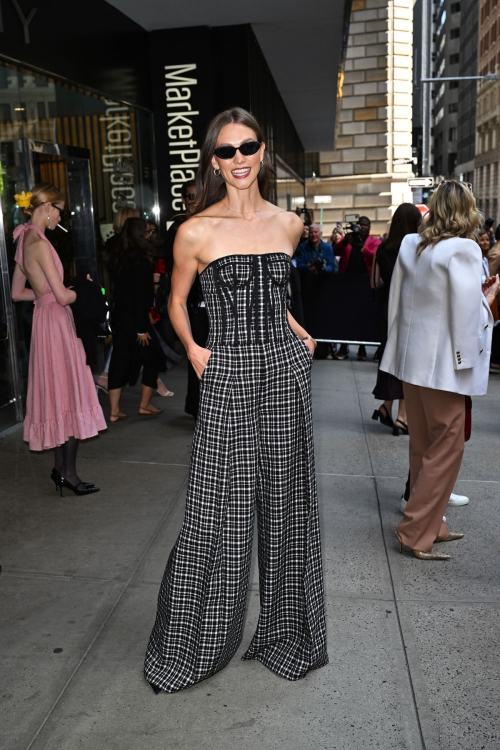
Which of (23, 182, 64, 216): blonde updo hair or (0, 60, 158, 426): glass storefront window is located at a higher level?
(0, 60, 158, 426): glass storefront window

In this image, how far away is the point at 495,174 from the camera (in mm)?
87125

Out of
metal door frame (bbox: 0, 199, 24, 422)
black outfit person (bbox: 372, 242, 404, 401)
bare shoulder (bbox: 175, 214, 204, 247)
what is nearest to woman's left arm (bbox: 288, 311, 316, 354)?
bare shoulder (bbox: 175, 214, 204, 247)

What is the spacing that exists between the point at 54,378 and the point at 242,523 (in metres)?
2.64

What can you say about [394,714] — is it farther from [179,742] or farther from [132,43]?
[132,43]

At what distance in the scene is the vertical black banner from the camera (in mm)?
10328

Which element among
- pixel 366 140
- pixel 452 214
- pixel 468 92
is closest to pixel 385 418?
pixel 452 214

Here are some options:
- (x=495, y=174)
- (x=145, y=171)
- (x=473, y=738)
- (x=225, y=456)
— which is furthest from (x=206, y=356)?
(x=495, y=174)

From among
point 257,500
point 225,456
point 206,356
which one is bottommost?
point 257,500

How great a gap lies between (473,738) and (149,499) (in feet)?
9.89

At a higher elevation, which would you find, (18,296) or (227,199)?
(227,199)

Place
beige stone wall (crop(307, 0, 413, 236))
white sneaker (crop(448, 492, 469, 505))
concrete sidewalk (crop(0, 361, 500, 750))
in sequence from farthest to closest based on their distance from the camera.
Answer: beige stone wall (crop(307, 0, 413, 236)), white sneaker (crop(448, 492, 469, 505)), concrete sidewalk (crop(0, 361, 500, 750))

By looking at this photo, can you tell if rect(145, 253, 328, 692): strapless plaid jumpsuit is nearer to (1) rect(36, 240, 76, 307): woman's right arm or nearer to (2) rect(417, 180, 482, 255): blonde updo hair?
(2) rect(417, 180, 482, 255): blonde updo hair

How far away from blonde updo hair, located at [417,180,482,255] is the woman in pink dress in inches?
97.3

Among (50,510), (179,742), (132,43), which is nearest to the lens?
(179,742)
